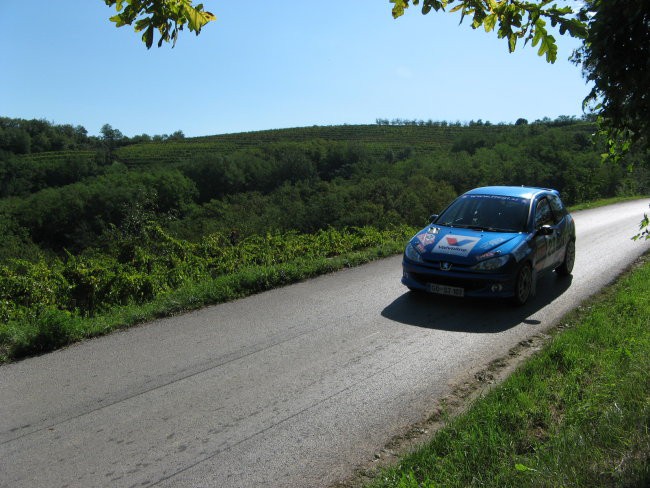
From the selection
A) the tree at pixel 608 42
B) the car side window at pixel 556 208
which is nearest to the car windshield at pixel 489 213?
the car side window at pixel 556 208

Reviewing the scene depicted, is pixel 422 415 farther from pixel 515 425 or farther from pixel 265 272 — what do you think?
pixel 265 272

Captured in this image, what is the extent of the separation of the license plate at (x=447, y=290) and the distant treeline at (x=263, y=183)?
2772 millimetres

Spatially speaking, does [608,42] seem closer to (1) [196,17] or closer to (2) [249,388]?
(1) [196,17]

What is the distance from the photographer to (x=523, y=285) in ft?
27.3

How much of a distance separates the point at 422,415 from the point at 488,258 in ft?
12.1

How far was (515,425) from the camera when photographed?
14.6 feet

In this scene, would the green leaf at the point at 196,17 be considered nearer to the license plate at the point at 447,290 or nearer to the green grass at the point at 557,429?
the green grass at the point at 557,429

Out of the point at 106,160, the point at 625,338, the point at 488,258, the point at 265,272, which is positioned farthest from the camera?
the point at 106,160

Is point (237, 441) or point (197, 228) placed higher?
point (237, 441)

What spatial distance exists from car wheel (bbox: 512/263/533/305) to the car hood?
409mm

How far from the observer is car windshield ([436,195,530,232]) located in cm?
884

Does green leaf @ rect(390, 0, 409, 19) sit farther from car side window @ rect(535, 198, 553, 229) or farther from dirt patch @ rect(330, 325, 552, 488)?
car side window @ rect(535, 198, 553, 229)

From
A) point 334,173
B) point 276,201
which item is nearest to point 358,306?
point 276,201

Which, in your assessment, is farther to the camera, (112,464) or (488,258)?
(488,258)
